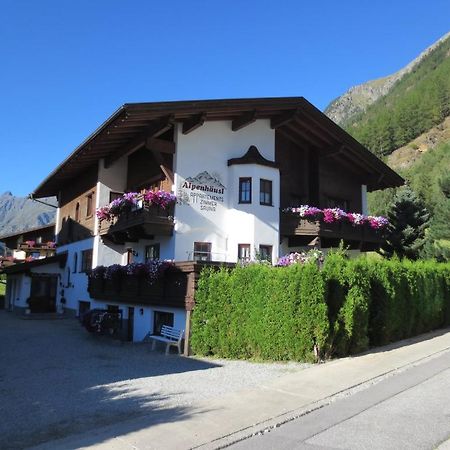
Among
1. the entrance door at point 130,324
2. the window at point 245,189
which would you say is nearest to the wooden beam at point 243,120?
the window at point 245,189

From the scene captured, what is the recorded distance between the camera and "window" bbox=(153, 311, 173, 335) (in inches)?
642

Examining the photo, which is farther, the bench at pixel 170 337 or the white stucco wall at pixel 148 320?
the white stucco wall at pixel 148 320

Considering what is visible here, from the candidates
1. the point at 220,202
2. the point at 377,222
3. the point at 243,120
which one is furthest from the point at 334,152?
the point at 220,202

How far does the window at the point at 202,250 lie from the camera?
1920 centimetres

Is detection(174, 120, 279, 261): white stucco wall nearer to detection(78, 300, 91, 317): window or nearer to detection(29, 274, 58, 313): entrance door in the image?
detection(78, 300, 91, 317): window

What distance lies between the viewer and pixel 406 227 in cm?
3083

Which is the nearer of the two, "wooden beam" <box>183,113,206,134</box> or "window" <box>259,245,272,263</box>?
"wooden beam" <box>183,113,206,134</box>

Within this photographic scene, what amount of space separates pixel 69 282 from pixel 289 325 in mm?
17804

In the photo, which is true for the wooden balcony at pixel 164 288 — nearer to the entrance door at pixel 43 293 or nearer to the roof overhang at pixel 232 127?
the roof overhang at pixel 232 127

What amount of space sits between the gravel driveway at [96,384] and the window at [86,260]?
7901 millimetres

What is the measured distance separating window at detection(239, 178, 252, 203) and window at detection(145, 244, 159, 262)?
3996 mm

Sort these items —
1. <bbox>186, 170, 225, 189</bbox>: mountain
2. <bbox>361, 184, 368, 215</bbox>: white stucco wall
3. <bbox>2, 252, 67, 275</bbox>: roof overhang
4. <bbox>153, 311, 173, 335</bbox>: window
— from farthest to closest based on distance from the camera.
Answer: <bbox>2, 252, 67, 275</bbox>: roof overhang → <bbox>361, 184, 368, 215</bbox>: white stucco wall → <bbox>186, 170, 225, 189</bbox>: mountain → <bbox>153, 311, 173, 335</bbox>: window

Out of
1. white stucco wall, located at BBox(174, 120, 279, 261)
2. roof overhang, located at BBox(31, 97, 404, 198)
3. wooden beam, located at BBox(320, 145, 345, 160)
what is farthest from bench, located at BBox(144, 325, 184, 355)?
wooden beam, located at BBox(320, 145, 345, 160)

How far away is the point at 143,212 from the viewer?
58.6 ft
